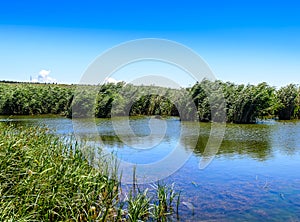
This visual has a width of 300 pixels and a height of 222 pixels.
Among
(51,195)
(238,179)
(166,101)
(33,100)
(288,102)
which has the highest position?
(288,102)


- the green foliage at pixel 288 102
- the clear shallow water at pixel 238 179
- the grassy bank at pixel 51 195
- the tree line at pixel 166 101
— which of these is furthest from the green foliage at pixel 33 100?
the grassy bank at pixel 51 195

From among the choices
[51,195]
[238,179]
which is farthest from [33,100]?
[51,195]

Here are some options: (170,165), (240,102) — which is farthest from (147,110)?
(170,165)

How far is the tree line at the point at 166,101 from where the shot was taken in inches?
1211

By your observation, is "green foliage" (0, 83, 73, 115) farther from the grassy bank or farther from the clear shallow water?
the grassy bank

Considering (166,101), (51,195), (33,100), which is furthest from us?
(33,100)

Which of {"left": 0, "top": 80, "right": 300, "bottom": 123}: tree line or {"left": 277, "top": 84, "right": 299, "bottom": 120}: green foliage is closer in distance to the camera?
{"left": 0, "top": 80, "right": 300, "bottom": 123}: tree line

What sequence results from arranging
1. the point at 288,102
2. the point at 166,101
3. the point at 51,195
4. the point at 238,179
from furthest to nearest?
the point at 166,101
the point at 288,102
the point at 238,179
the point at 51,195

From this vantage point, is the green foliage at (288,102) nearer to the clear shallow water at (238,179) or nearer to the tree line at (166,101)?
the tree line at (166,101)

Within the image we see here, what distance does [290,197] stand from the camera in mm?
8344

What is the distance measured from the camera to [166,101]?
37.8 m

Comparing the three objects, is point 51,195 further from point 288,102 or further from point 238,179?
point 288,102

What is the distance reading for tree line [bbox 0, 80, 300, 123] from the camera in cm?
3077

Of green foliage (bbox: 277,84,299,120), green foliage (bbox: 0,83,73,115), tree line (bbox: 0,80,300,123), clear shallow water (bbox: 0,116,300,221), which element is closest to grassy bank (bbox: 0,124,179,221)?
clear shallow water (bbox: 0,116,300,221)
